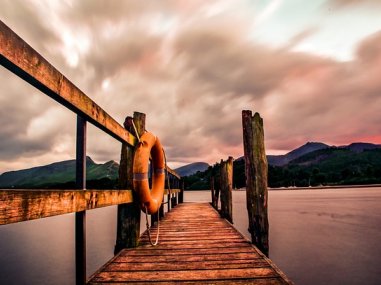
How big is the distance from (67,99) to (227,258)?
2.48 meters

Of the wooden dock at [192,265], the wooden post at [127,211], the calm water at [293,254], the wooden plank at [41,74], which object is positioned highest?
the wooden plank at [41,74]

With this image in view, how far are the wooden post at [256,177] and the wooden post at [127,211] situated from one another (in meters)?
1.76

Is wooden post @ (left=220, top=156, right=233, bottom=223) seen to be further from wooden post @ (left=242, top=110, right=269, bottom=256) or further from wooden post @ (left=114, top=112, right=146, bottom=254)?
wooden post @ (left=114, top=112, right=146, bottom=254)

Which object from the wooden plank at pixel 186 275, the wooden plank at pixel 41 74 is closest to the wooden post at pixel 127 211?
the wooden plank at pixel 186 275

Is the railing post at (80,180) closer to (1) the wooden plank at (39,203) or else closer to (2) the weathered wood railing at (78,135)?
(2) the weathered wood railing at (78,135)

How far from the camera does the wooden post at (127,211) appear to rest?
363 centimetres

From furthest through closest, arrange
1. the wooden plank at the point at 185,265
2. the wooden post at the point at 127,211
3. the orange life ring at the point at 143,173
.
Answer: the wooden post at the point at 127,211 < the orange life ring at the point at 143,173 < the wooden plank at the point at 185,265

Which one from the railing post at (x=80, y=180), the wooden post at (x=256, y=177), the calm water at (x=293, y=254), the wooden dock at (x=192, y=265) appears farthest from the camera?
the calm water at (x=293, y=254)

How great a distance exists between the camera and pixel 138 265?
3.02 metres

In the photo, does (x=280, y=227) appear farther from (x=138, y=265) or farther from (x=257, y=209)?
(x=138, y=265)

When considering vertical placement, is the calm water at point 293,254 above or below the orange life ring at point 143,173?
below

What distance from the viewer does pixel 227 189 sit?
895 centimetres

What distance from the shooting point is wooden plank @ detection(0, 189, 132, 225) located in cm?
121

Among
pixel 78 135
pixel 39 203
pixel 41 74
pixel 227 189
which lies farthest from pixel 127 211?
pixel 227 189
